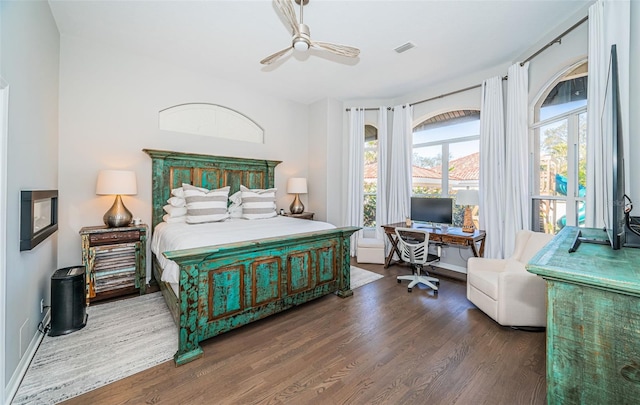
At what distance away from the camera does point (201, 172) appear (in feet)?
13.2

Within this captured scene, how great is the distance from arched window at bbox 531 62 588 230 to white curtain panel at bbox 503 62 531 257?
18cm

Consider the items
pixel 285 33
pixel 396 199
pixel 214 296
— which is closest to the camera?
pixel 214 296

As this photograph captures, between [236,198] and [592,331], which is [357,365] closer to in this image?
[592,331]

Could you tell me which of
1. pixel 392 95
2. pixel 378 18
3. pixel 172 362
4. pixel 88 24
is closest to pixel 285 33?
pixel 378 18

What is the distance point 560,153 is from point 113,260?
534cm

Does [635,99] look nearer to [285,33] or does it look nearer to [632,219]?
[632,219]

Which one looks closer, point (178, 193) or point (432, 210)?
point (178, 193)

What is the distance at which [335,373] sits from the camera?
6.02 feet

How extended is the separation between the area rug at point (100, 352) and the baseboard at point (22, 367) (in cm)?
3

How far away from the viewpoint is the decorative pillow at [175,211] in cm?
350

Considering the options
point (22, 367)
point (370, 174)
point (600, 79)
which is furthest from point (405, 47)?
point (22, 367)

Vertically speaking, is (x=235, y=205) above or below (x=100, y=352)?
above

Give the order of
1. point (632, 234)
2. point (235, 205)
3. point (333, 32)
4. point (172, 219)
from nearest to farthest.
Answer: point (632, 234) < point (333, 32) < point (172, 219) < point (235, 205)

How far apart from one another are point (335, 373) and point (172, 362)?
1.24m
